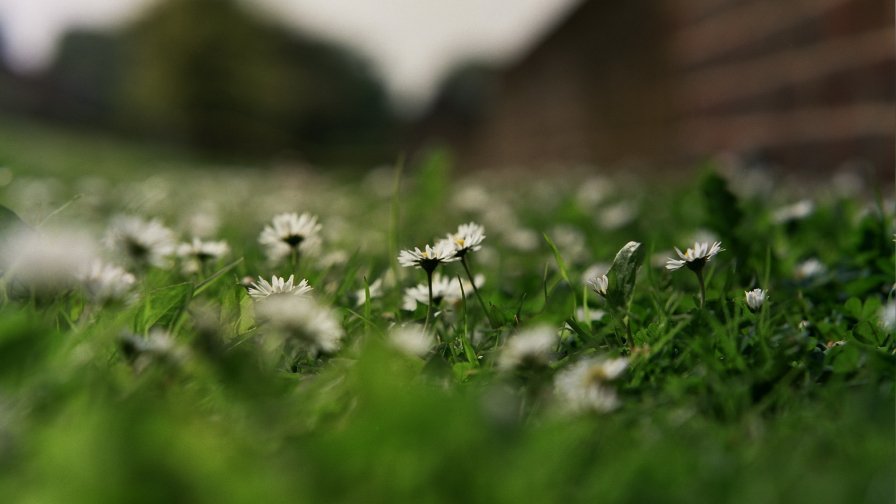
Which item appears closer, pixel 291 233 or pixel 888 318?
pixel 888 318

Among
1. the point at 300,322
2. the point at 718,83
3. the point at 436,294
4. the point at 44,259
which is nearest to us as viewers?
the point at 300,322

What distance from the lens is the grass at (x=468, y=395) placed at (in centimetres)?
66

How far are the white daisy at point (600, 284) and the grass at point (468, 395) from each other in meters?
0.02

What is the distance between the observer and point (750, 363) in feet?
3.70

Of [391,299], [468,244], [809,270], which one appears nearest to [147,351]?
[468,244]

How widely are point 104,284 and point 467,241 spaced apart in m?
0.53

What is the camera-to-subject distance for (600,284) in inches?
51.9

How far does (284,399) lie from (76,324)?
481mm

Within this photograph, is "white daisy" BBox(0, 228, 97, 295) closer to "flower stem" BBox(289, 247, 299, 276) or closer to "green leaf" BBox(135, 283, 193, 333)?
"green leaf" BBox(135, 283, 193, 333)

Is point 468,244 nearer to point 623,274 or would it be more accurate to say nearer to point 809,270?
point 623,274

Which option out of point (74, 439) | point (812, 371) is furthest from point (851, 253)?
point (74, 439)

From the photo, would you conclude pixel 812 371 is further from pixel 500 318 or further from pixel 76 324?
pixel 76 324

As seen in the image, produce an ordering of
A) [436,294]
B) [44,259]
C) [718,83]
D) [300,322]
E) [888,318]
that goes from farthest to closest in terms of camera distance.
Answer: [718,83] < [436,294] < [888,318] < [44,259] < [300,322]

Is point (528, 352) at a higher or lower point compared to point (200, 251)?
lower
